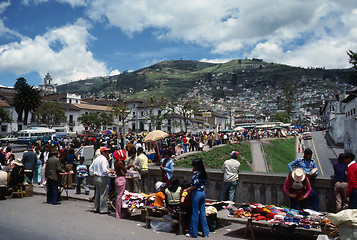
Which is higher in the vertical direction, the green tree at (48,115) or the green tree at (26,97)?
the green tree at (26,97)

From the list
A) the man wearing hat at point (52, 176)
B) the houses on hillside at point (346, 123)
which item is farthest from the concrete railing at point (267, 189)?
the houses on hillside at point (346, 123)

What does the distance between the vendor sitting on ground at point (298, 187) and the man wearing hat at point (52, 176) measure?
6.71 m

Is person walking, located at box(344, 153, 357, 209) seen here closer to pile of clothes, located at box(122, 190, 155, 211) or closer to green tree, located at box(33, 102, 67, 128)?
pile of clothes, located at box(122, 190, 155, 211)

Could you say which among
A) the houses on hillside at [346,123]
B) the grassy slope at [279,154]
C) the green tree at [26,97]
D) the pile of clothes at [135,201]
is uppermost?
the green tree at [26,97]

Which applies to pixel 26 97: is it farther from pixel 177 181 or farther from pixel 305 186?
pixel 305 186

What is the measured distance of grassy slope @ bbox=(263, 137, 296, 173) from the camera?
113 feet

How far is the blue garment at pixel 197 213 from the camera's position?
6082 mm

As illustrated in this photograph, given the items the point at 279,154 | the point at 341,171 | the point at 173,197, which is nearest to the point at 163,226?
the point at 173,197

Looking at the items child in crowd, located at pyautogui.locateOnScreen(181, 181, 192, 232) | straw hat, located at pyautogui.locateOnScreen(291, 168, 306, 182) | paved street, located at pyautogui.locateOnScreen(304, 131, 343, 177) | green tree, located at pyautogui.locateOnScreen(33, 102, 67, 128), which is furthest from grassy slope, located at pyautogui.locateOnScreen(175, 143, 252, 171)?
green tree, located at pyautogui.locateOnScreen(33, 102, 67, 128)

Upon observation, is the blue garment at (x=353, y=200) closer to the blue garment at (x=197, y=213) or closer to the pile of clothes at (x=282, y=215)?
the pile of clothes at (x=282, y=215)

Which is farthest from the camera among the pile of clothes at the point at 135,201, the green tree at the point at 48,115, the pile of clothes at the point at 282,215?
the green tree at the point at 48,115

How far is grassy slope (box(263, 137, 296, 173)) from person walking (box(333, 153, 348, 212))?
2639 centimetres

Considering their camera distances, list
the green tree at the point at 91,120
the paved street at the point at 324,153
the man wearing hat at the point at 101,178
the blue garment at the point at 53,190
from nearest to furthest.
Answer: the man wearing hat at the point at 101,178 < the blue garment at the point at 53,190 < the paved street at the point at 324,153 < the green tree at the point at 91,120

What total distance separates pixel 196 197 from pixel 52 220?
3860 mm
